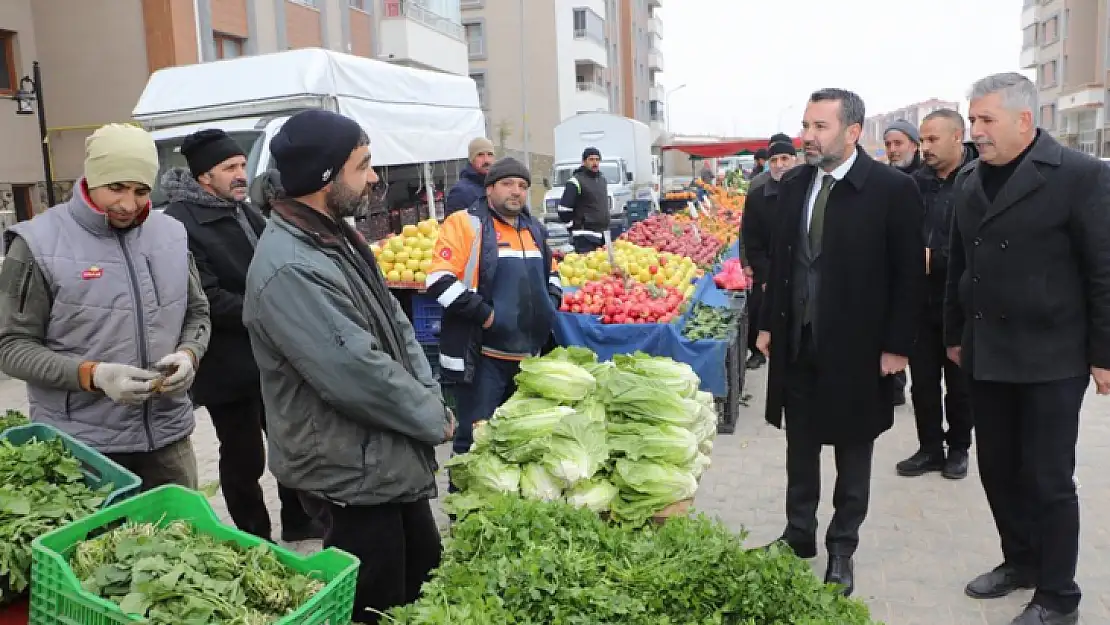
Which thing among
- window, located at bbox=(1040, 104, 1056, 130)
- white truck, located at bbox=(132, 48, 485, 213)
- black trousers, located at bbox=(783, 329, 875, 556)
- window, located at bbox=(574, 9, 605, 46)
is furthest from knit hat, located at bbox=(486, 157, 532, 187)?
window, located at bbox=(1040, 104, 1056, 130)

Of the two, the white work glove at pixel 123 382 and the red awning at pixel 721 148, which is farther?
the red awning at pixel 721 148

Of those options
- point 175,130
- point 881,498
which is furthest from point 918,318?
point 175,130

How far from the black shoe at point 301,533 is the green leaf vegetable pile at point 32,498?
2266 mm

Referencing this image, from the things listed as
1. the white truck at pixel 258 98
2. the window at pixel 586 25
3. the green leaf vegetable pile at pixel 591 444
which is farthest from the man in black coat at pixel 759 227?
the window at pixel 586 25

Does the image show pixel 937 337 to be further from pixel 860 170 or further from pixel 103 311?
pixel 103 311

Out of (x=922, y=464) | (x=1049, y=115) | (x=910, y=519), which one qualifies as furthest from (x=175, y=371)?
(x=1049, y=115)

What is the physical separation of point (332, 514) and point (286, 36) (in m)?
21.9

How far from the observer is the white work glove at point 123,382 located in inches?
118

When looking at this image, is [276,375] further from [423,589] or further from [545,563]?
[545,563]

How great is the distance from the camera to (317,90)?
1179cm

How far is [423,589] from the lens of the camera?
264 centimetres

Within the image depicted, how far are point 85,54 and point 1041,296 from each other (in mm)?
21122

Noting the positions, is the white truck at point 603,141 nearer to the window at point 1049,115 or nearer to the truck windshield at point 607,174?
the truck windshield at point 607,174

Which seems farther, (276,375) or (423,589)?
(276,375)
